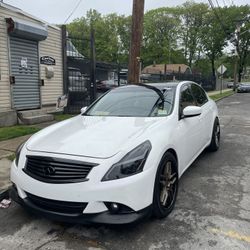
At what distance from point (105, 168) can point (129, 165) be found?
0.24 metres

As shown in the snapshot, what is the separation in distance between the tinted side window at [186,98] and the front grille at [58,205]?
2.16 meters

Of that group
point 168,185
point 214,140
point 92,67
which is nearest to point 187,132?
point 168,185

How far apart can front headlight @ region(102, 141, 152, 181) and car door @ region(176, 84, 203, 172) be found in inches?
39.8

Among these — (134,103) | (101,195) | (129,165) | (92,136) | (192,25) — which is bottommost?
(101,195)

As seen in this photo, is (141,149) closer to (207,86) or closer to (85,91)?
(85,91)

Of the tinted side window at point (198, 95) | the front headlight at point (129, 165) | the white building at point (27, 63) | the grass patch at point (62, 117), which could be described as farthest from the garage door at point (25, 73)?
the front headlight at point (129, 165)

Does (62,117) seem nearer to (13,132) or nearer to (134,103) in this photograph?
(13,132)

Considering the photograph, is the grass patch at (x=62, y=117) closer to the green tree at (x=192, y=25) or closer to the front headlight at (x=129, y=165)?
the front headlight at (x=129, y=165)

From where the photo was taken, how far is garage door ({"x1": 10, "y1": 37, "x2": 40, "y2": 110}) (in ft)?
29.9

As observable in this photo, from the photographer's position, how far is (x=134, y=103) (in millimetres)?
4562

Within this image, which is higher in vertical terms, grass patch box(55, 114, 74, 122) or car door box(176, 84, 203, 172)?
car door box(176, 84, 203, 172)

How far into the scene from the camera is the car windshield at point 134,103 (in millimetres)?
4273

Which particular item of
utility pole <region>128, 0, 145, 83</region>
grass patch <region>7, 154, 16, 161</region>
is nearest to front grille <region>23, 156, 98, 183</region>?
grass patch <region>7, 154, 16, 161</region>

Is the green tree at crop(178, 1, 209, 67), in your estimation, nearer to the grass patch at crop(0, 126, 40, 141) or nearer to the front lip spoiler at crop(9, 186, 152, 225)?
the grass patch at crop(0, 126, 40, 141)
